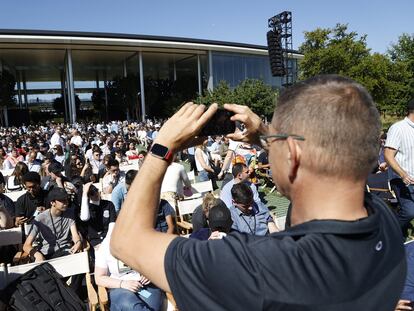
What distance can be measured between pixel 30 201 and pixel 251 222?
3750mm

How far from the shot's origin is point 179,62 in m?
51.6

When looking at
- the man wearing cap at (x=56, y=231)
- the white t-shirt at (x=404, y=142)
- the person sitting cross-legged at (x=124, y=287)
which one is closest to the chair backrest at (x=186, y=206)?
the man wearing cap at (x=56, y=231)

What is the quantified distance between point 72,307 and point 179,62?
49.8 meters

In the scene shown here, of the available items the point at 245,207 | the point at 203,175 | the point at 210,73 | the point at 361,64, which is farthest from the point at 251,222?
the point at 210,73

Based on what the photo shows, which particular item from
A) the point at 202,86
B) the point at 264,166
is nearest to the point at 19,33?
the point at 202,86

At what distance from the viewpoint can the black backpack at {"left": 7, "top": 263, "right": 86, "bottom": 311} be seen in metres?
3.70

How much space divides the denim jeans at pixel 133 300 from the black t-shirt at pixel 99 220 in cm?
189

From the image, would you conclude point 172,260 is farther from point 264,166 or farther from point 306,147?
point 264,166

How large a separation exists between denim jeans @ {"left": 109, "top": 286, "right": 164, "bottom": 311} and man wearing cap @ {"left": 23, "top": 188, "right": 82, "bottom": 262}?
1.45 m

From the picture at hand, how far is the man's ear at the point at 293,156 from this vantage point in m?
1.03

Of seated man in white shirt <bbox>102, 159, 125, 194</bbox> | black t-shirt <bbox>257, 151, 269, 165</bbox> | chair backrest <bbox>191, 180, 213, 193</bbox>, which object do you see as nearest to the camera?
seated man in white shirt <bbox>102, 159, 125, 194</bbox>

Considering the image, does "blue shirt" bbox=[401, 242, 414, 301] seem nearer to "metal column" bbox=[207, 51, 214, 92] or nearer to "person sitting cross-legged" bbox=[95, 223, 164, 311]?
"person sitting cross-legged" bbox=[95, 223, 164, 311]

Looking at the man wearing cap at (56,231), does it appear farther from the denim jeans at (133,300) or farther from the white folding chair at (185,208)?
the white folding chair at (185,208)

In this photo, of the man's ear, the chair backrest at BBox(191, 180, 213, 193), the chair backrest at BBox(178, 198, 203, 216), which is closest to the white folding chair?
the chair backrest at BBox(178, 198, 203, 216)
